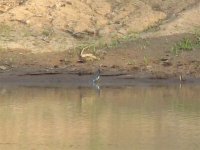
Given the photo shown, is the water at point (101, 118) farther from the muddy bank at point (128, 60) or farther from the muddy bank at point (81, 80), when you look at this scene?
the muddy bank at point (128, 60)

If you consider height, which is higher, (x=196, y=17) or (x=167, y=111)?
(x=196, y=17)

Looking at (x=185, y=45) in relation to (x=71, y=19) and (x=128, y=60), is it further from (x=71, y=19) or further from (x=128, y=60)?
(x=71, y=19)

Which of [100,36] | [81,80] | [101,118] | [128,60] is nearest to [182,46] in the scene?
[128,60]

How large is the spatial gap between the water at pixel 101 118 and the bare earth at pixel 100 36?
4.98 ft

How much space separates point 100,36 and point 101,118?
8.20 metres

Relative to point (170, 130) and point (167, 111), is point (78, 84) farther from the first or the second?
point (170, 130)

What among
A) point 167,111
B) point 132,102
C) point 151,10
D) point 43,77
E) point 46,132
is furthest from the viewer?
point 151,10

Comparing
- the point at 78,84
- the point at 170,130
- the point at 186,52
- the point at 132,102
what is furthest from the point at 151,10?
the point at 170,130

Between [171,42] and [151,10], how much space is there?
1.98 meters

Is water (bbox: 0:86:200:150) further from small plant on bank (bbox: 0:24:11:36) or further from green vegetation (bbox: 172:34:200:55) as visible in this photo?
small plant on bank (bbox: 0:24:11:36)

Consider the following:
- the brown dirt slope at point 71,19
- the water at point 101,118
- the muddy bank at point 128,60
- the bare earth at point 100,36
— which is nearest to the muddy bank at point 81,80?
the bare earth at point 100,36

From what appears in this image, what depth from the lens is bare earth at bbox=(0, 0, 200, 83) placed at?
816 inches

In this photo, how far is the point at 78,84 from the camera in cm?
1986

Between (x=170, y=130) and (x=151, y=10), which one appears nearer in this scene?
(x=170, y=130)
